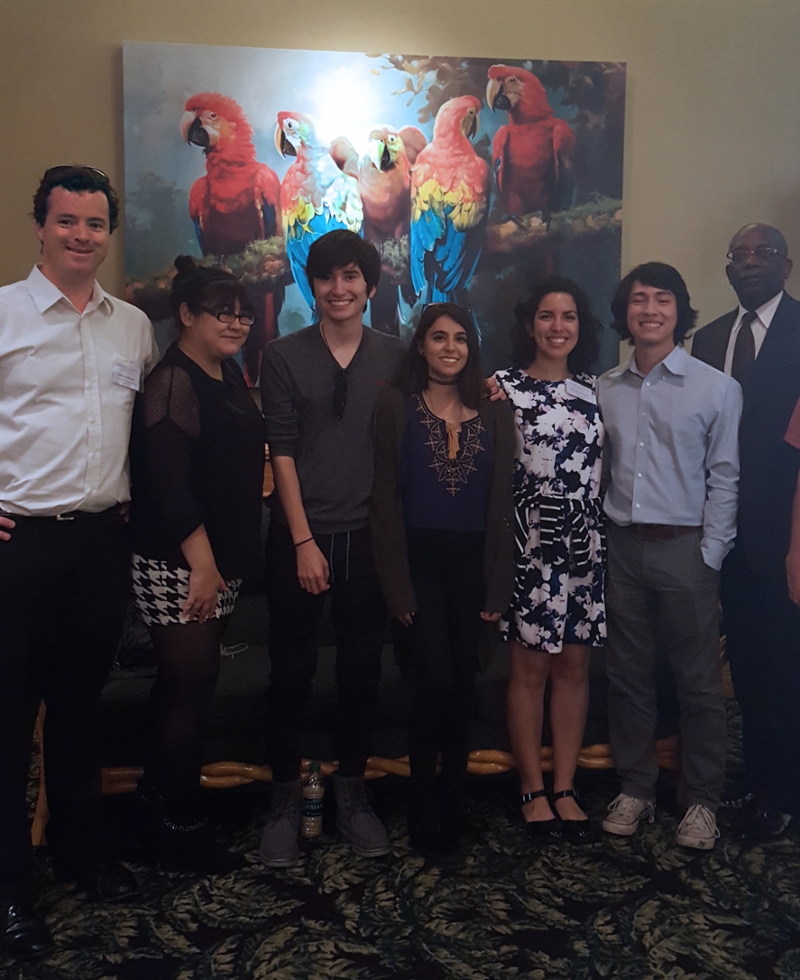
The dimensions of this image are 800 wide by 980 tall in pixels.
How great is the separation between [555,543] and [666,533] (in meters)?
0.30

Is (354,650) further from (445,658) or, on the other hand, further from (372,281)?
(372,281)

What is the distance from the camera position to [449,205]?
9.67ft

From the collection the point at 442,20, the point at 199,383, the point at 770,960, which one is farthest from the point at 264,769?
the point at 442,20

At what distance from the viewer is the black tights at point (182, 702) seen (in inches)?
71.4

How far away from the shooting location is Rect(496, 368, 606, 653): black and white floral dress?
2039 millimetres

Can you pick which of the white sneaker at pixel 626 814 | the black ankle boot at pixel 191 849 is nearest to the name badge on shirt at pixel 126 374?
the black ankle boot at pixel 191 849

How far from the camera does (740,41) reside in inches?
121

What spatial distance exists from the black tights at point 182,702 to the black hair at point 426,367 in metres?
0.73

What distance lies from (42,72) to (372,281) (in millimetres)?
1699

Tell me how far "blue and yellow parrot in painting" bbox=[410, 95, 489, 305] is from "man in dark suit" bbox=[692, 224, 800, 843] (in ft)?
3.46

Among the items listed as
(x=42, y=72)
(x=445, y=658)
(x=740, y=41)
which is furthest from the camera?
(x=740, y=41)

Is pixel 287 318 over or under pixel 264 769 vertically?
over

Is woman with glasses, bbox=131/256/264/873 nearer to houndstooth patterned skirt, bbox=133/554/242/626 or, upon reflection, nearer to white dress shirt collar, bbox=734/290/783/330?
houndstooth patterned skirt, bbox=133/554/242/626

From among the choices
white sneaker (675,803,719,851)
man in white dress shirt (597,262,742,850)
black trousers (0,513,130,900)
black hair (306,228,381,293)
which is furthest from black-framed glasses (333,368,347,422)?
white sneaker (675,803,719,851)
